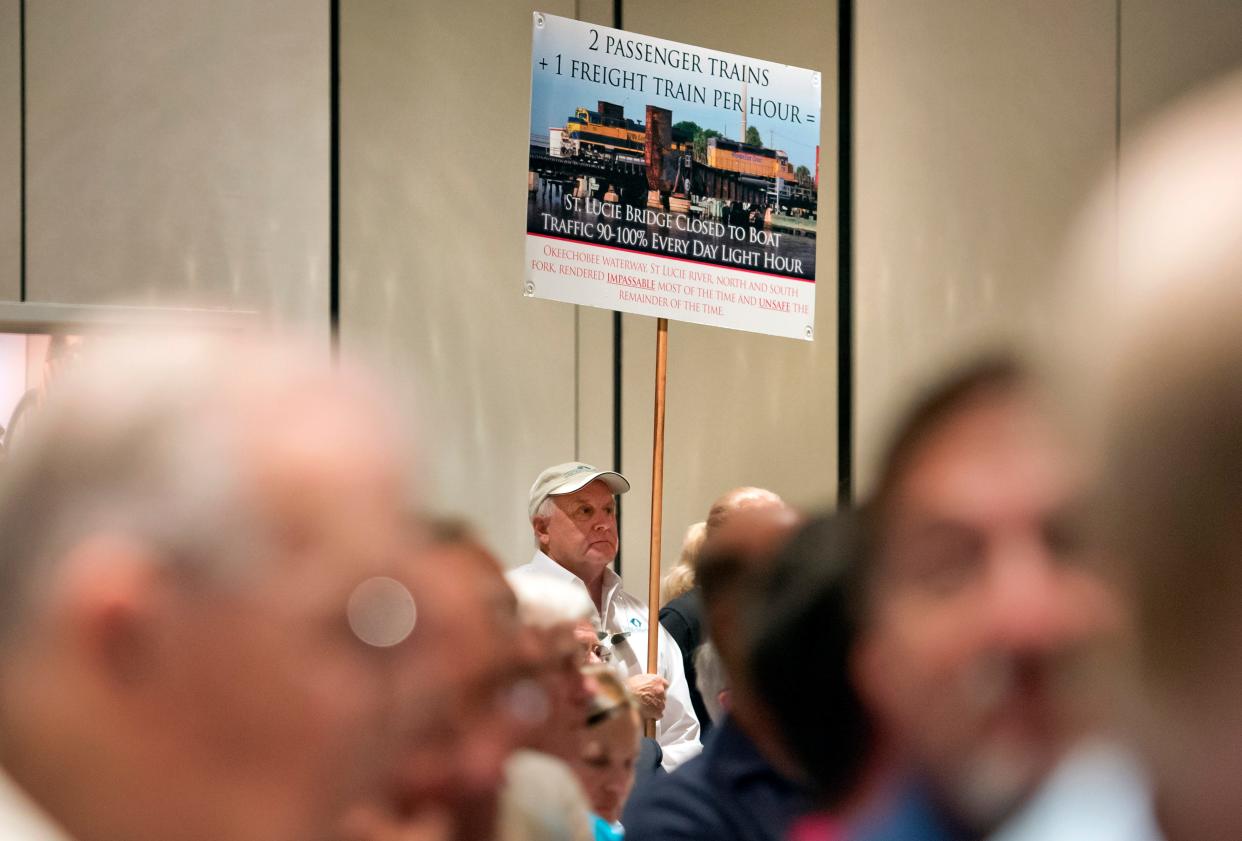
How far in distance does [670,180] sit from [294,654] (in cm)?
326

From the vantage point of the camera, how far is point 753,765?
80 centimetres

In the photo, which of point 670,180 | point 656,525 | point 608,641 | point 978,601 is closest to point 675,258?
point 670,180

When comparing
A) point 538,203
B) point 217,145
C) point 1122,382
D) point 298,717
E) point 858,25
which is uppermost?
point 858,25

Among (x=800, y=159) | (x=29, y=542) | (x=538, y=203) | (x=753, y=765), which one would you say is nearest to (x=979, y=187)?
(x=800, y=159)

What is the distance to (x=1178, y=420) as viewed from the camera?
20.4 inches

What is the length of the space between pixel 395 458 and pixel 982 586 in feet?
0.87

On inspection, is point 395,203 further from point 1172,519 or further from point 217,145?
point 1172,519

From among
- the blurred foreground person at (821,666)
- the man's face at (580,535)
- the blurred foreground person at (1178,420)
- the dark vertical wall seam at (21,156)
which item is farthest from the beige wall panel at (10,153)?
the blurred foreground person at (1178,420)

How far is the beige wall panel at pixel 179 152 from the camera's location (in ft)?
15.5

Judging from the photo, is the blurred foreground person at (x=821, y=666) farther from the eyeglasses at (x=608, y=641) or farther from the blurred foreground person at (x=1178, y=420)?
the eyeglasses at (x=608, y=641)

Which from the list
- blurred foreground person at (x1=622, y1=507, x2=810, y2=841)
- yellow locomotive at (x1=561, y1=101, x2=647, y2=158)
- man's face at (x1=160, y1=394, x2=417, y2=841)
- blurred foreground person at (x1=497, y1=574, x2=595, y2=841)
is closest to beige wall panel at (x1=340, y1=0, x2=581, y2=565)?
yellow locomotive at (x1=561, y1=101, x2=647, y2=158)

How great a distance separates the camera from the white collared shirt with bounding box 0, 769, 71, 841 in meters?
0.48

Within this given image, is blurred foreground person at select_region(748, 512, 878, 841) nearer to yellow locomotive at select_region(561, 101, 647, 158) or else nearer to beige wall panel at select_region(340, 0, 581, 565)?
yellow locomotive at select_region(561, 101, 647, 158)

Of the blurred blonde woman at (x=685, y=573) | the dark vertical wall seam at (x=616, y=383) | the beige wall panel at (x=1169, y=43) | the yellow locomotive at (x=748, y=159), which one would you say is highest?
the beige wall panel at (x=1169, y=43)
